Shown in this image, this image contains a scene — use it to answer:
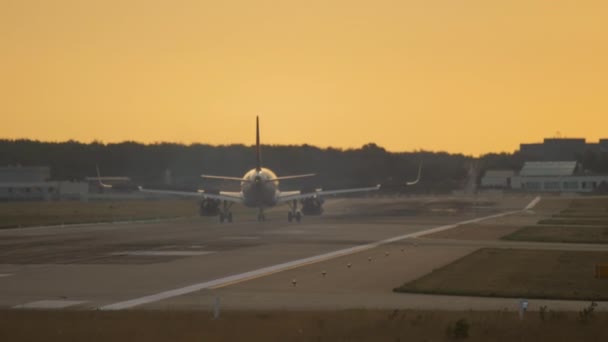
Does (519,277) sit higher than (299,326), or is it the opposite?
(299,326)

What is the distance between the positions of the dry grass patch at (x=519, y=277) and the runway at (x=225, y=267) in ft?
3.82

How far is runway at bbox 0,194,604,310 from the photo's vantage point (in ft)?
96.2

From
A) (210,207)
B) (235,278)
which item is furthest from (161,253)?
(210,207)

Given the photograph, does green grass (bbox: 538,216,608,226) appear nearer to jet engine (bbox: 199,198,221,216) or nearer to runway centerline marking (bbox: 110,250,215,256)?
jet engine (bbox: 199,198,221,216)

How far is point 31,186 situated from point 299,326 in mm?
152537

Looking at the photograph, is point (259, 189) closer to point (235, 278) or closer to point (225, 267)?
point (225, 267)

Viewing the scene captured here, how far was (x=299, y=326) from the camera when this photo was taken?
23641mm

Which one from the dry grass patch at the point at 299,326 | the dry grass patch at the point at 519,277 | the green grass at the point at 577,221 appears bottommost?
the green grass at the point at 577,221

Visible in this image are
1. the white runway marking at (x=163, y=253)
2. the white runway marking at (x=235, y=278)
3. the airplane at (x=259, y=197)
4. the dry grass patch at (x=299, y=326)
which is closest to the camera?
the dry grass patch at (x=299, y=326)

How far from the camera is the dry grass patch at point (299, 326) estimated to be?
2220 centimetres

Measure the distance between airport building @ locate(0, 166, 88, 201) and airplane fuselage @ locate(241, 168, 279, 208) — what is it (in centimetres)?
8070

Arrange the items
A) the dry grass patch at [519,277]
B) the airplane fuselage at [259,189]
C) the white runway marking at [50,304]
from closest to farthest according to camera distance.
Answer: the white runway marking at [50,304] → the dry grass patch at [519,277] → the airplane fuselage at [259,189]

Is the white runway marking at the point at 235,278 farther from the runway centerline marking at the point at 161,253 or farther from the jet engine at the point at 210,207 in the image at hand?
the jet engine at the point at 210,207

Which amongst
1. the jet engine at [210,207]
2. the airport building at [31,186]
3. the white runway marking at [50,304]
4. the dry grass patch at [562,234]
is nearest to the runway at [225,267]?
the white runway marking at [50,304]
